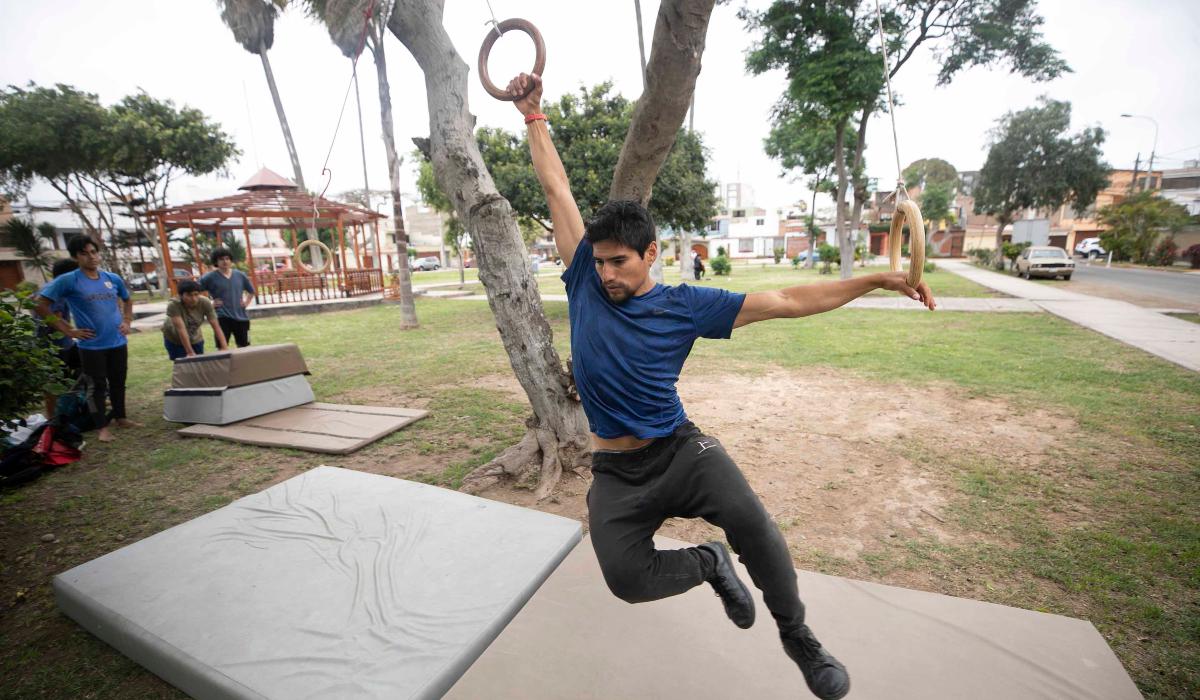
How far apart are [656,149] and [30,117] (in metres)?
25.5

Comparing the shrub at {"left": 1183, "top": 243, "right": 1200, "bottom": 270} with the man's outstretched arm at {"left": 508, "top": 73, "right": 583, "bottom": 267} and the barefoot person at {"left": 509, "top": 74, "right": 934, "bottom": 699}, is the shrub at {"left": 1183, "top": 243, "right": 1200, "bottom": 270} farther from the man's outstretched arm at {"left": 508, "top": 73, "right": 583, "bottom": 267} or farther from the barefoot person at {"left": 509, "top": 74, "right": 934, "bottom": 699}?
the man's outstretched arm at {"left": 508, "top": 73, "right": 583, "bottom": 267}

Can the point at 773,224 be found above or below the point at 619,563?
above

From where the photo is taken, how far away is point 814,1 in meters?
13.9

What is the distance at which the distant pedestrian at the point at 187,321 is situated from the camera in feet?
20.8

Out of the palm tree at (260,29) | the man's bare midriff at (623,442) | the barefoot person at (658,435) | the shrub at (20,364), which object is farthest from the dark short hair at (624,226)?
the palm tree at (260,29)

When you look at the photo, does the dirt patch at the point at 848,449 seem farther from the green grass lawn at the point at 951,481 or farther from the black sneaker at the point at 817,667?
the black sneaker at the point at 817,667

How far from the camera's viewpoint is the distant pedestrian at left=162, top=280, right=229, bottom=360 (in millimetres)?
6332

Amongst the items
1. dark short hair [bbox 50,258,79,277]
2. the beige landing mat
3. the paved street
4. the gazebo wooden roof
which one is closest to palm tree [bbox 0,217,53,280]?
the gazebo wooden roof

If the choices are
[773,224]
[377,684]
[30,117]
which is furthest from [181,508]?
[773,224]

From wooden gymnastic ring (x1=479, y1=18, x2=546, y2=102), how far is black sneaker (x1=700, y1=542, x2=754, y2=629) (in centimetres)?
275

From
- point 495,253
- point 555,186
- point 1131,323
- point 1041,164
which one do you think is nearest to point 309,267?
point 495,253

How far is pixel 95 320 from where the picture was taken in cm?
523

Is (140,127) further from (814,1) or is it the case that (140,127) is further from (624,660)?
(624,660)

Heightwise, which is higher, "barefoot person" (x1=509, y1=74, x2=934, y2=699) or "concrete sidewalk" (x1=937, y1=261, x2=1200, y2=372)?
"barefoot person" (x1=509, y1=74, x2=934, y2=699)
